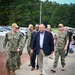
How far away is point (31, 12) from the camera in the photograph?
100688 millimetres

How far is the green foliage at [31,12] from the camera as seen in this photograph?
283ft

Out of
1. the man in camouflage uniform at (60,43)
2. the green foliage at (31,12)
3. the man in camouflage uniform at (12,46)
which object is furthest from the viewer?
the green foliage at (31,12)

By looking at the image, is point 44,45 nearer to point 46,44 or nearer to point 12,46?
point 46,44

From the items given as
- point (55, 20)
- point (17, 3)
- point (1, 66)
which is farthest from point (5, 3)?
point (1, 66)

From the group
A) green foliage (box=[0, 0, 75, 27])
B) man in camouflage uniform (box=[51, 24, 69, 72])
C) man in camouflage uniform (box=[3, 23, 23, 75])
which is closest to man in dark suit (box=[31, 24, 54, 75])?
man in camouflage uniform (box=[3, 23, 23, 75])

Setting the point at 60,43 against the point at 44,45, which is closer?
the point at 44,45

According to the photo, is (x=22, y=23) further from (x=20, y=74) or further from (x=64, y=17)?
(x=20, y=74)

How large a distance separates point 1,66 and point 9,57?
2.67m

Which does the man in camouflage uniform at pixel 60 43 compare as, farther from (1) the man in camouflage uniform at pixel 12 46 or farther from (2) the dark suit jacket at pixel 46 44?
(1) the man in camouflage uniform at pixel 12 46

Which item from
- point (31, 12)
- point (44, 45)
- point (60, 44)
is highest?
point (31, 12)

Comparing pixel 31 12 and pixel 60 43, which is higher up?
pixel 31 12

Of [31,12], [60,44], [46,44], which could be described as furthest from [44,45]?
[31,12]

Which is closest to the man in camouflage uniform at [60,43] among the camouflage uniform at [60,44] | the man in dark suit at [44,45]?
the camouflage uniform at [60,44]

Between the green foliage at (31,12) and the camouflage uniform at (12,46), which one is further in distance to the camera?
the green foliage at (31,12)
